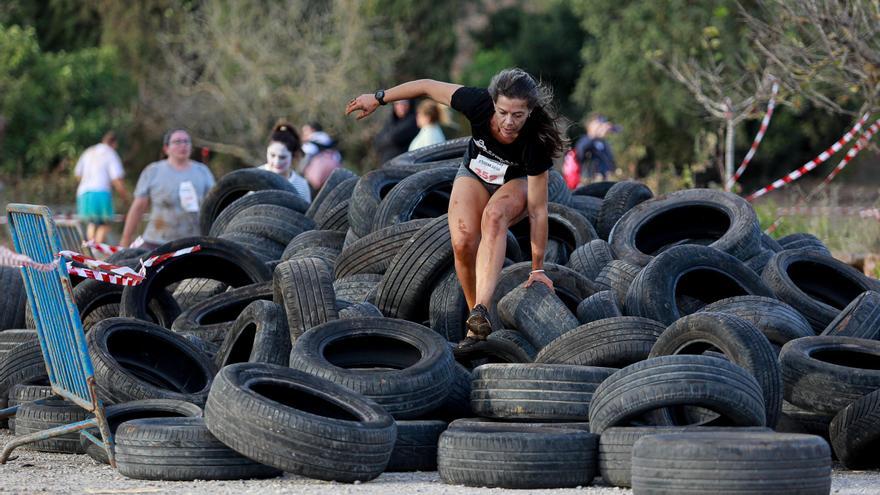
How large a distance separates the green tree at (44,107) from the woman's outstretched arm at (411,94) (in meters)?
26.6

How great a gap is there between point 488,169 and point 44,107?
92.2ft

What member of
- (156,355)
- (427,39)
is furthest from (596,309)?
(427,39)

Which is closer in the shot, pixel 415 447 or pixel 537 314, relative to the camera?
pixel 415 447

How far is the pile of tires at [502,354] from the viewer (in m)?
6.70

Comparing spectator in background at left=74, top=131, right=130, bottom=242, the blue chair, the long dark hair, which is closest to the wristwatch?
the long dark hair

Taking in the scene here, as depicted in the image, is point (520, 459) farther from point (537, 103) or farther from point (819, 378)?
point (537, 103)

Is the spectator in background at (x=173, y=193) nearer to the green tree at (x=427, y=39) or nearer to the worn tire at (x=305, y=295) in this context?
the worn tire at (x=305, y=295)

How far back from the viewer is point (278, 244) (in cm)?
1217

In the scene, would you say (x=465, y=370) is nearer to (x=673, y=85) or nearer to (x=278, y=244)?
(x=278, y=244)

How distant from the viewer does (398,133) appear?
19594 millimetres

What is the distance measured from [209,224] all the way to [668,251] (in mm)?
5998

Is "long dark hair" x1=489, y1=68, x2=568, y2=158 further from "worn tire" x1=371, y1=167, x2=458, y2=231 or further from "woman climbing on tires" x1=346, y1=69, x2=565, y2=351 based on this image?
"worn tire" x1=371, y1=167, x2=458, y2=231

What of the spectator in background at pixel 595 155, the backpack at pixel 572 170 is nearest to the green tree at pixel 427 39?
the spectator in background at pixel 595 155

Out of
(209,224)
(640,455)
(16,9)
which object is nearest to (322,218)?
(209,224)
